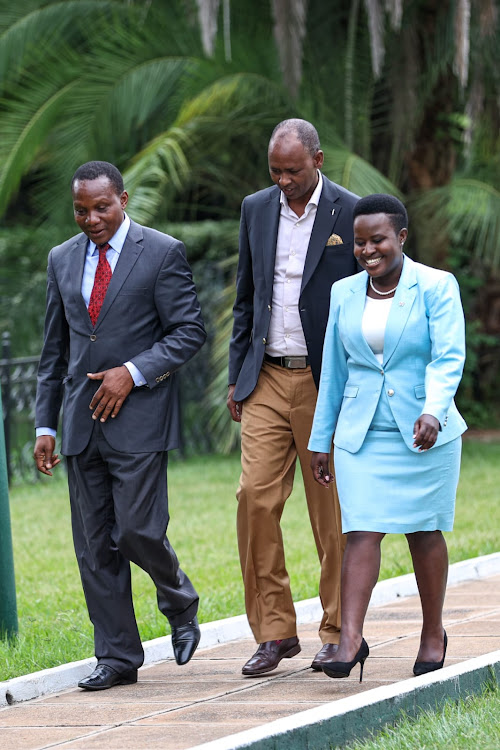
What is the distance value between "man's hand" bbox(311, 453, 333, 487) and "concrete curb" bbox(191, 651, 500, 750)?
0.93 meters

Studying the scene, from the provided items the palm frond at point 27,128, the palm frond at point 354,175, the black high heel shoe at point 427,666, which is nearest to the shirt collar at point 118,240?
the black high heel shoe at point 427,666

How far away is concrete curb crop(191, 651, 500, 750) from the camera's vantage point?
4051mm

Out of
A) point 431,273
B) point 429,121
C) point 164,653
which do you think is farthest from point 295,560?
point 429,121

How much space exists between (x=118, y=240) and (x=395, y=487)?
1650 millimetres

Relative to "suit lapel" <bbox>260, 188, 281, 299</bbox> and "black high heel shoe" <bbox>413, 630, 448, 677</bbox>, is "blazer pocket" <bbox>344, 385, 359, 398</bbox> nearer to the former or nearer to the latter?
"suit lapel" <bbox>260, 188, 281, 299</bbox>

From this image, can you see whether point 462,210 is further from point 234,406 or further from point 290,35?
point 234,406

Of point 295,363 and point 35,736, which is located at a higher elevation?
point 295,363

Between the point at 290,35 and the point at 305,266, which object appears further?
the point at 290,35

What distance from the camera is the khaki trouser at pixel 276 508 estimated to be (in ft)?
18.5

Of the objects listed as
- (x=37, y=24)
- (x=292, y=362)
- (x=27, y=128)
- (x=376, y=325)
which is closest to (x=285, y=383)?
(x=292, y=362)

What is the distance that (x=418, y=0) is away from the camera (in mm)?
15836

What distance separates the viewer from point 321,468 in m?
5.41

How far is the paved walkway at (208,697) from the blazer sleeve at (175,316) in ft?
4.21

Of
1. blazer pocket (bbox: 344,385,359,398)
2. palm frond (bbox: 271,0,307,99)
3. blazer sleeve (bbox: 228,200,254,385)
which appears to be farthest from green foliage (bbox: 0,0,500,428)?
blazer pocket (bbox: 344,385,359,398)
